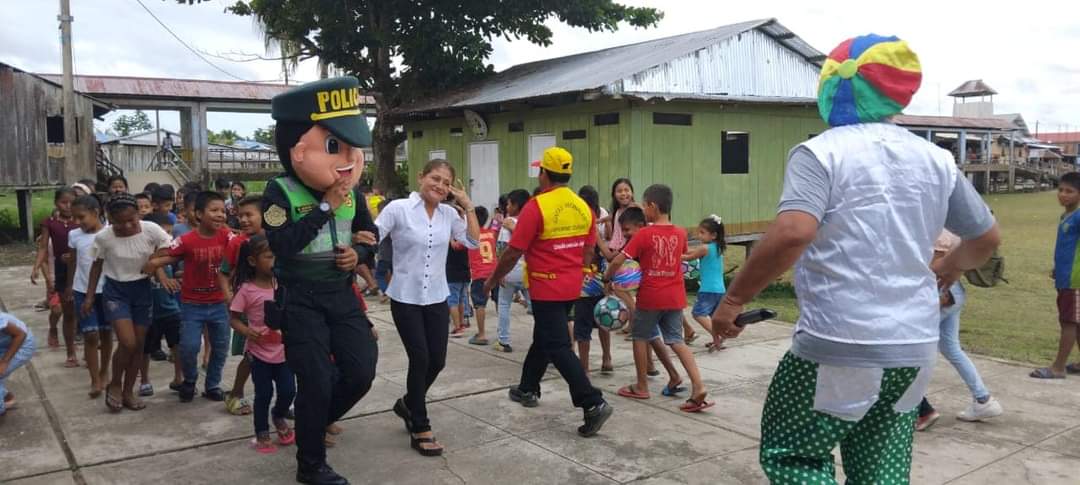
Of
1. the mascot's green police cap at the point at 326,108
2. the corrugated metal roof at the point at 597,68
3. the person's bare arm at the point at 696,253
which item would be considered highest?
the corrugated metal roof at the point at 597,68

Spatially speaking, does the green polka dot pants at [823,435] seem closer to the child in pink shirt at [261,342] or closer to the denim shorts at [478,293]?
the child in pink shirt at [261,342]

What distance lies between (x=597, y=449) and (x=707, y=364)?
2497 millimetres

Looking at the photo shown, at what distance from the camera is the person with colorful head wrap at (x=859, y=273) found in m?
2.51

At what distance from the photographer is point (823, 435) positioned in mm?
2559

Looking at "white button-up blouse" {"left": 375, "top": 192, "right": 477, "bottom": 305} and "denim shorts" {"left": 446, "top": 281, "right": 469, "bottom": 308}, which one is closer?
"white button-up blouse" {"left": 375, "top": 192, "right": 477, "bottom": 305}

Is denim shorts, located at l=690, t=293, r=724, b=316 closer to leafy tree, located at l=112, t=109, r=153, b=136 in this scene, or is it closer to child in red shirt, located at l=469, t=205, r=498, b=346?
child in red shirt, located at l=469, t=205, r=498, b=346

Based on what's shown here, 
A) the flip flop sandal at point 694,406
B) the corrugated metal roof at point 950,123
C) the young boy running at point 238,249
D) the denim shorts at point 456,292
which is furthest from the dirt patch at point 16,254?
the corrugated metal roof at point 950,123

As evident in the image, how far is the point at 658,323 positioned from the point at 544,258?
116 cm

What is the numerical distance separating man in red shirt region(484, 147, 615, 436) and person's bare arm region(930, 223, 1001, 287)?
235 centimetres

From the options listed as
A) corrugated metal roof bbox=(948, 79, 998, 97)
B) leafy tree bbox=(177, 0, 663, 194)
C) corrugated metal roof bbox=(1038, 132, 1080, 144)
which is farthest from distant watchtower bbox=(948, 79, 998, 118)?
leafy tree bbox=(177, 0, 663, 194)

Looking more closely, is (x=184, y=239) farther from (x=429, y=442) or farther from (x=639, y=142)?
(x=639, y=142)

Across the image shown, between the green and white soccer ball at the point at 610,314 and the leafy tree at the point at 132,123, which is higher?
the leafy tree at the point at 132,123

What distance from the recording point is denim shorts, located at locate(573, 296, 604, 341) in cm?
635

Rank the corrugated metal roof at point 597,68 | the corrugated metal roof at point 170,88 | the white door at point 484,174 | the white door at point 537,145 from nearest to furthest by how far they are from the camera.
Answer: the corrugated metal roof at point 597,68 → the white door at point 537,145 → the white door at point 484,174 → the corrugated metal roof at point 170,88
